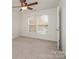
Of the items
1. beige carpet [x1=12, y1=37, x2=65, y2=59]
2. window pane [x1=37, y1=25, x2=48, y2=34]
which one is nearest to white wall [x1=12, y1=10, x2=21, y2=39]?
window pane [x1=37, y1=25, x2=48, y2=34]

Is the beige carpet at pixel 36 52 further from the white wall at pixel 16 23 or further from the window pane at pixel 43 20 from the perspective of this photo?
the white wall at pixel 16 23

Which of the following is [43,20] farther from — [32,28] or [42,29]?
[32,28]

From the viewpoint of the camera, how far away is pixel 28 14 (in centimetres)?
912

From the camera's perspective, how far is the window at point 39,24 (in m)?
8.02

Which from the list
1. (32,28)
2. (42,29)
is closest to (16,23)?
(32,28)

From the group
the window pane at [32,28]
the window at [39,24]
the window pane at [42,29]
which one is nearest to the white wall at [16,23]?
the window at [39,24]

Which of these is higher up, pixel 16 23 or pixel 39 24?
pixel 16 23

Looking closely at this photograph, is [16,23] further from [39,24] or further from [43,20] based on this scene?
[43,20]

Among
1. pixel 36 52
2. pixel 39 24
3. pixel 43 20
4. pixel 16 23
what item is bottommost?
pixel 36 52

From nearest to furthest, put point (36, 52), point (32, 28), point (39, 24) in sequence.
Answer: point (36, 52) → point (39, 24) → point (32, 28)

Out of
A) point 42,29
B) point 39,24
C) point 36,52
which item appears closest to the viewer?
point 36,52

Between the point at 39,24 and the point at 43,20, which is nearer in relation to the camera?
the point at 43,20

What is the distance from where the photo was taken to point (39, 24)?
846cm
